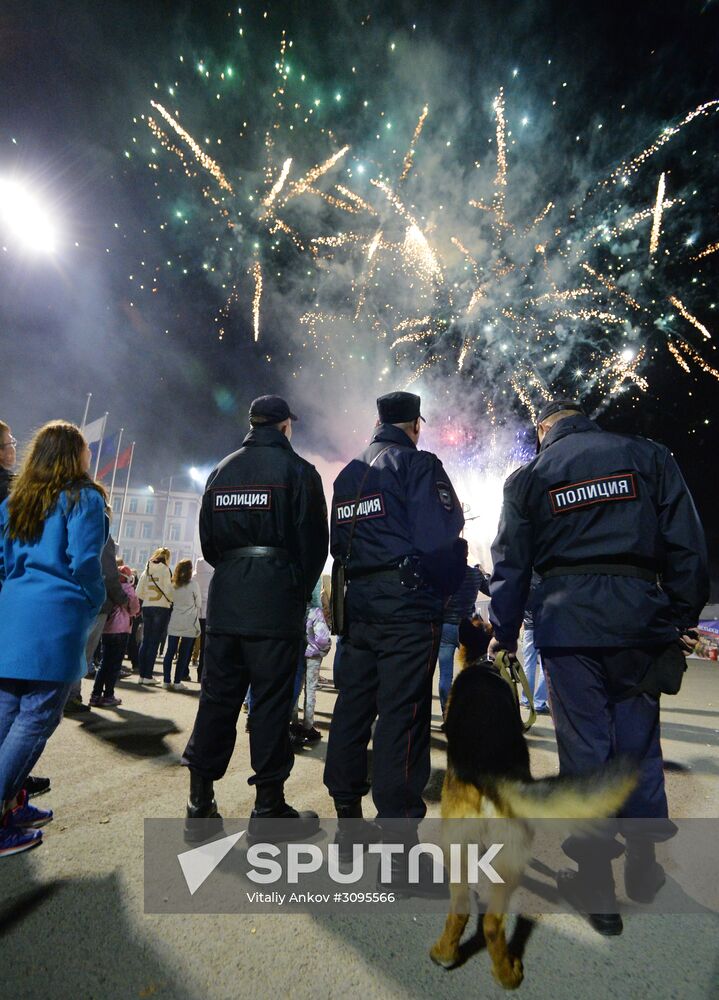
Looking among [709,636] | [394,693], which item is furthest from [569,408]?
[709,636]

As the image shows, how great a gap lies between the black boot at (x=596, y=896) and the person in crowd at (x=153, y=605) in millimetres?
7216

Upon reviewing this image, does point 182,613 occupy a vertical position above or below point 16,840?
above

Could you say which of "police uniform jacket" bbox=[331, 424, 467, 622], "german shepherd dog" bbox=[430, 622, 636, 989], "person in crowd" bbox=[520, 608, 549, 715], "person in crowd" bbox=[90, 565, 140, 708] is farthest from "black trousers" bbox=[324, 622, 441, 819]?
"person in crowd" bbox=[90, 565, 140, 708]

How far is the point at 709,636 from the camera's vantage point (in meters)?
19.0

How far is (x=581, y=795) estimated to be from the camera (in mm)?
1771

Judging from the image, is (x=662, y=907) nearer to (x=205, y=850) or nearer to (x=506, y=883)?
(x=506, y=883)

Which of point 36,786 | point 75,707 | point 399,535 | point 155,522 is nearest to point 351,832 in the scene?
point 399,535

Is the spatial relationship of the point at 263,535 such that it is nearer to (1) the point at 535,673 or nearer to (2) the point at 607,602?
(2) the point at 607,602

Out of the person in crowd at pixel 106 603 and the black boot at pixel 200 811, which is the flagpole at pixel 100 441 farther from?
the black boot at pixel 200 811

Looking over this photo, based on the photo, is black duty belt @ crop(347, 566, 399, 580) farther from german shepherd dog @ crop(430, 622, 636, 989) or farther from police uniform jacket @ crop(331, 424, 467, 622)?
german shepherd dog @ crop(430, 622, 636, 989)

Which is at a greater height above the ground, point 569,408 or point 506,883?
point 569,408

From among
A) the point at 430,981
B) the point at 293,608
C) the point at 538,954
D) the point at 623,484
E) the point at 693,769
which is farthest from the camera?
the point at 693,769

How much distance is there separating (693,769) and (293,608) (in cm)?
407

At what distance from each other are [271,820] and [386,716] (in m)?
0.92
